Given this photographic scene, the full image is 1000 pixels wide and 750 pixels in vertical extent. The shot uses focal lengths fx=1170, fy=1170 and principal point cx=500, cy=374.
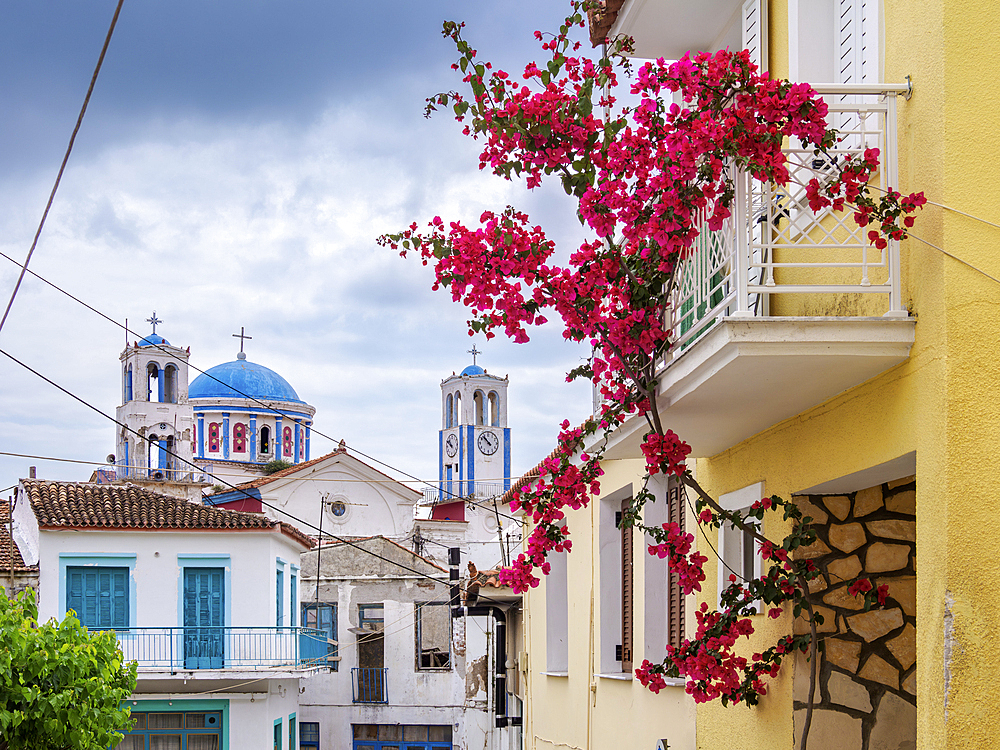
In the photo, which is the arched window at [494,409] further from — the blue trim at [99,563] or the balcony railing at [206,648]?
the blue trim at [99,563]

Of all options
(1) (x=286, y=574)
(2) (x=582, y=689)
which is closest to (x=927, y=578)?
(2) (x=582, y=689)

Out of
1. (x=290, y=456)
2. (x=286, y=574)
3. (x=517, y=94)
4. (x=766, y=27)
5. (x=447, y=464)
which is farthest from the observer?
(x=447, y=464)

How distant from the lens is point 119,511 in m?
25.2

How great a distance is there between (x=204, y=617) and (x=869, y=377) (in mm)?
Answer: 22232

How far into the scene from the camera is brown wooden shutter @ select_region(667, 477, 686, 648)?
8.66 meters

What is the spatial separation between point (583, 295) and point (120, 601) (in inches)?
843

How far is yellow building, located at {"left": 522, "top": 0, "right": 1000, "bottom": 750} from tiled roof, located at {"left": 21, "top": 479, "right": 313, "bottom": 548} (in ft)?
61.1

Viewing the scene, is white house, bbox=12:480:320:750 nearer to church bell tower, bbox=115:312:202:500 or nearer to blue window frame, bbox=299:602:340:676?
blue window frame, bbox=299:602:340:676

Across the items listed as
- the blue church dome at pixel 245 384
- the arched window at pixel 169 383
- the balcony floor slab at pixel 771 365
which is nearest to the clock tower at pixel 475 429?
the blue church dome at pixel 245 384

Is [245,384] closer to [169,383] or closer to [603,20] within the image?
[169,383]

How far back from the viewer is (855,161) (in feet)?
16.4

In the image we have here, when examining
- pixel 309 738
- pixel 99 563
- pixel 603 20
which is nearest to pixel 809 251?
pixel 603 20

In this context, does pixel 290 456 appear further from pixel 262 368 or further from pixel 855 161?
pixel 855 161

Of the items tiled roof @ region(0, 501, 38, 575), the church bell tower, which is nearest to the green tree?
tiled roof @ region(0, 501, 38, 575)
